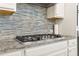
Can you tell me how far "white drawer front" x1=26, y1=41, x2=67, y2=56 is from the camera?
3.70 feet

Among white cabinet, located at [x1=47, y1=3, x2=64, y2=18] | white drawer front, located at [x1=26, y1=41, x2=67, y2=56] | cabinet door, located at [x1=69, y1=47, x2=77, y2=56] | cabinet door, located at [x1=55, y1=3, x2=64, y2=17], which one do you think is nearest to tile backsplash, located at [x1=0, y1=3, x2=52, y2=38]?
white cabinet, located at [x1=47, y1=3, x2=64, y2=18]

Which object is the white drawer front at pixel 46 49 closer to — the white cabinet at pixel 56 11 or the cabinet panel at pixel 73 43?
the cabinet panel at pixel 73 43

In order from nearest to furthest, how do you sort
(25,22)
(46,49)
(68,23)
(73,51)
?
(46,49) < (25,22) < (73,51) < (68,23)

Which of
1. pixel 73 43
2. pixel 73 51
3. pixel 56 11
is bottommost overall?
pixel 73 51

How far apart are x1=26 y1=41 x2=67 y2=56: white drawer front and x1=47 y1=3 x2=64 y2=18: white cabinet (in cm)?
48

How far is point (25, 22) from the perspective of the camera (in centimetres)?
155

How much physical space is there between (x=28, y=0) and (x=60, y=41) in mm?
690

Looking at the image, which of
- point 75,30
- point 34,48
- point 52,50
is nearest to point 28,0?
point 34,48

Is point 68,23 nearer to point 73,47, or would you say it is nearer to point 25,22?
point 73,47

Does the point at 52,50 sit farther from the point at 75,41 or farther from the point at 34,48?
the point at 75,41

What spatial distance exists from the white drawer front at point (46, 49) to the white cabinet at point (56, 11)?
0.48 meters

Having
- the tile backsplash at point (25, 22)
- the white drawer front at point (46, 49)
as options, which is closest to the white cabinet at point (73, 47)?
the white drawer front at point (46, 49)

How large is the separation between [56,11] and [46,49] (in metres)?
0.73

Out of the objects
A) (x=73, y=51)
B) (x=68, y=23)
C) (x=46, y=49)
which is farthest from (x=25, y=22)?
(x=73, y=51)
